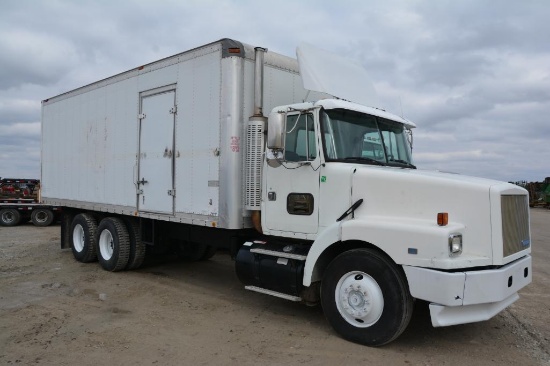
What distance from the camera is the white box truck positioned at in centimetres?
455

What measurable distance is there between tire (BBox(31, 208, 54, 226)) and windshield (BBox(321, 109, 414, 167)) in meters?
17.6

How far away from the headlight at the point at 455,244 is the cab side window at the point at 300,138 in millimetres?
1849

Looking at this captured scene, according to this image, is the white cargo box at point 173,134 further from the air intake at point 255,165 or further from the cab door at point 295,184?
the cab door at point 295,184

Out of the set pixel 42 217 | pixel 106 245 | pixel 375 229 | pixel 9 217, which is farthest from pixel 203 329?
pixel 9 217

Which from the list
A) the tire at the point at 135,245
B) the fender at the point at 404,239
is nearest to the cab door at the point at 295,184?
the fender at the point at 404,239

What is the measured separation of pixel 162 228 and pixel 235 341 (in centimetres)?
379

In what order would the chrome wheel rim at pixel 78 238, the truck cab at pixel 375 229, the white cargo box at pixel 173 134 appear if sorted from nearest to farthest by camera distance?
→ the truck cab at pixel 375 229, the white cargo box at pixel 173 134, the chrome wheel rim at pixel 78 238

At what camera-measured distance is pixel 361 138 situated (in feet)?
18.6

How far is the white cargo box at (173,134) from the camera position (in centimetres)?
624

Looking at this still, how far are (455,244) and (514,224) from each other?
98cm

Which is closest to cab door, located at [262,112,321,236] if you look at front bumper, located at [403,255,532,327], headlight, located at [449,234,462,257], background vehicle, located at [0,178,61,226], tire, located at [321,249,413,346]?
tire, located at [321,249,413,346]

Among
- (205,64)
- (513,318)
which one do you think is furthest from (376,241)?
(205,64)

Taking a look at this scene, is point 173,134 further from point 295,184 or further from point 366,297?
point 366,297

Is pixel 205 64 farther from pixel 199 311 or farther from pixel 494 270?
pixel 494 270
